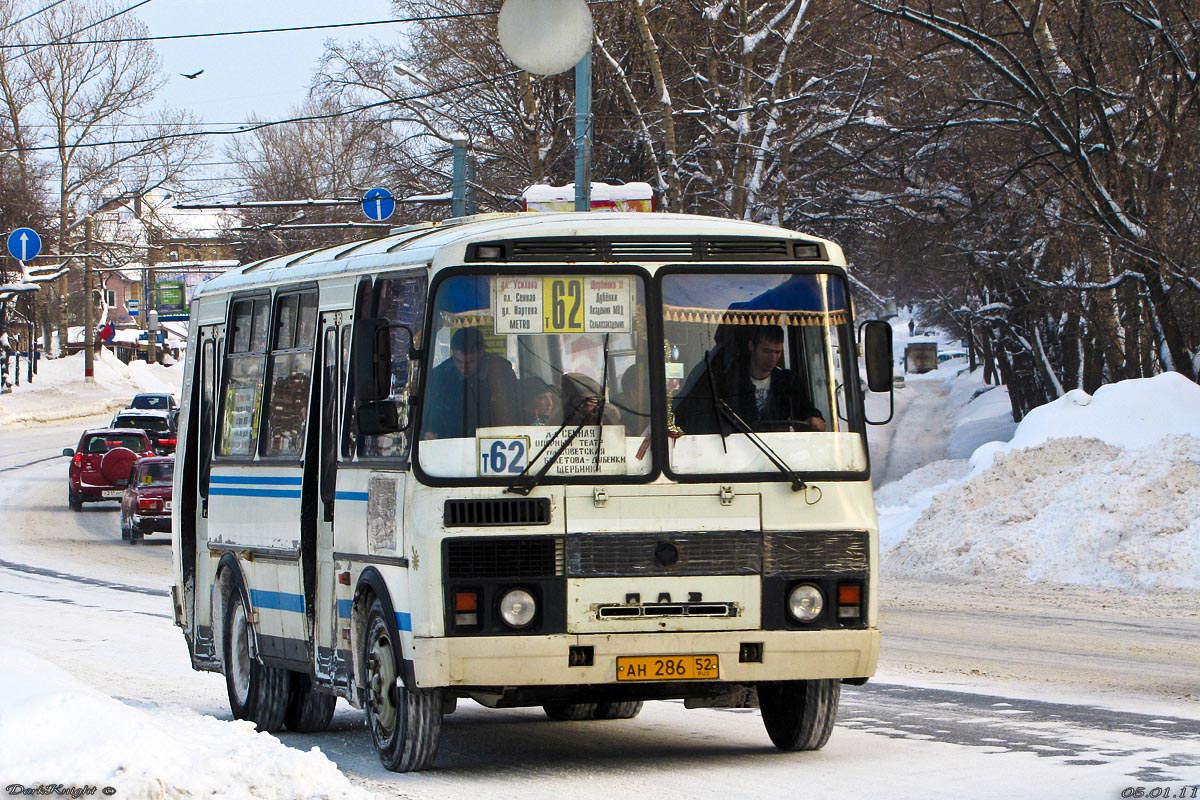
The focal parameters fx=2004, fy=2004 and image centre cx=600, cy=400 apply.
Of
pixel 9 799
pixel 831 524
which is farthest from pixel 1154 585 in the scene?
pixel 9 799

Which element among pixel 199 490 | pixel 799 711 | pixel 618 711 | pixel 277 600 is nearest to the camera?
pixel 799 711

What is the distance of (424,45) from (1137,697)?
39375 mm

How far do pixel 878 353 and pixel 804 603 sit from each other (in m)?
1.28

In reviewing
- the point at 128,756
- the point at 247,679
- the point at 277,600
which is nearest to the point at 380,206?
the point at 247,679

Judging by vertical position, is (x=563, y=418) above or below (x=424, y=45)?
below

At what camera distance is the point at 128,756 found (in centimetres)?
688

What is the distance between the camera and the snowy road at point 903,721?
336 inches

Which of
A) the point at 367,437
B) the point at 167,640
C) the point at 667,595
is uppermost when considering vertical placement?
the point at 367,437

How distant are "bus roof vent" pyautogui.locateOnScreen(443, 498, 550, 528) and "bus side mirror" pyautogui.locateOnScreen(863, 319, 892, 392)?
1.70 m

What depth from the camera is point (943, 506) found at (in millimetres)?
24062

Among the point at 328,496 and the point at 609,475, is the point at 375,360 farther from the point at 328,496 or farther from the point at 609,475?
the point at 328,496

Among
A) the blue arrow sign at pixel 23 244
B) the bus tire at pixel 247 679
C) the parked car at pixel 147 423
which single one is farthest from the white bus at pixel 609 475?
the parked car at pixel 147 423

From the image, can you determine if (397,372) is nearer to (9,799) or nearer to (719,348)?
(719,348)

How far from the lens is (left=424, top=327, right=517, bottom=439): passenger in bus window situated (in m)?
8.94
